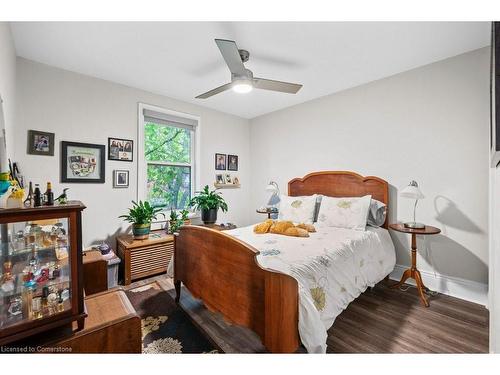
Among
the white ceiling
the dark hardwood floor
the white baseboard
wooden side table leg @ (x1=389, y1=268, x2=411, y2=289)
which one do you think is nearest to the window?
the white ceiling

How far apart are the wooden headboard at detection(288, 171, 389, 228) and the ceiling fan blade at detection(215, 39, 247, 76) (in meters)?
1.96

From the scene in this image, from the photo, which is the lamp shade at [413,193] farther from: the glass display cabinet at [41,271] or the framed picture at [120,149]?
the framed picture at [120,149]

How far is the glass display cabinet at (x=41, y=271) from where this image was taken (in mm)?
1025

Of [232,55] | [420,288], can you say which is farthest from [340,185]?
[232,55]

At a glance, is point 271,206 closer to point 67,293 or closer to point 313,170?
point 313,170

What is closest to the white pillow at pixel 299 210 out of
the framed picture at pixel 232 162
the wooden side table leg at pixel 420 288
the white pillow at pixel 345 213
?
the white pillow at pixel 345 213

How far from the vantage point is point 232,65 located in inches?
77.6

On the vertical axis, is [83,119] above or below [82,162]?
above

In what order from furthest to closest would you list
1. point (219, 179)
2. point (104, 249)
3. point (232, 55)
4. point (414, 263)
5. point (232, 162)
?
point (232, 162), point (219, 179), point (104, 249), point (414, 263), point (232, 55)

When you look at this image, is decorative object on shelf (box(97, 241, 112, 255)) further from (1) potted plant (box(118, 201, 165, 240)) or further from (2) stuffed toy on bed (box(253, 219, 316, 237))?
(2) stuffed toy on bed (box(253, 219, 316, 237))

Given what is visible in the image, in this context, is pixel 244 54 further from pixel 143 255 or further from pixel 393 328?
pixel 393 328

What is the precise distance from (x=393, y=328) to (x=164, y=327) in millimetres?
1864

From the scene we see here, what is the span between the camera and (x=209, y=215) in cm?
366
